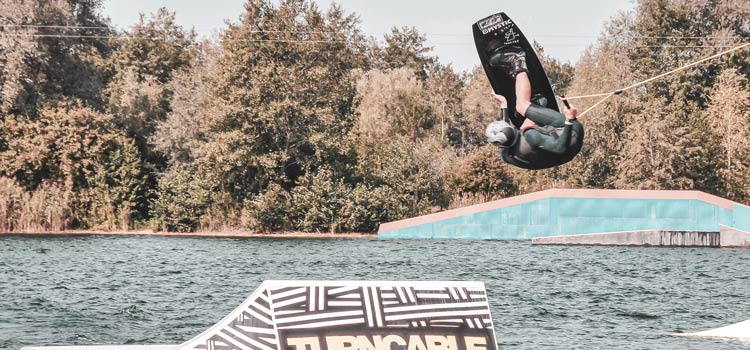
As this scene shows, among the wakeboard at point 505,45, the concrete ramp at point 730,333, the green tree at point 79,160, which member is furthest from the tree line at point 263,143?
the wakeboard at point 505,45

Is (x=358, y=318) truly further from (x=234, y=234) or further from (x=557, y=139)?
(x=234, y=234)

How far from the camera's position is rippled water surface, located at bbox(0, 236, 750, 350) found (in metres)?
29.6

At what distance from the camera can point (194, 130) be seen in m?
71.7

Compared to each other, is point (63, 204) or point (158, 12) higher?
point (158, 12)

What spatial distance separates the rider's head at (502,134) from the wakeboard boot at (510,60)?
547mm

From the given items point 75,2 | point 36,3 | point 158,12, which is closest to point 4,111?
point 36,3

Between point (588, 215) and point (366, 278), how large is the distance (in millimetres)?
23870

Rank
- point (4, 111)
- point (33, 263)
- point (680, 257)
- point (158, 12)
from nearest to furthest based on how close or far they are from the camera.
Answer: point (33, 263) < point (680, 257) < point (4, 111) < point (158, 12)

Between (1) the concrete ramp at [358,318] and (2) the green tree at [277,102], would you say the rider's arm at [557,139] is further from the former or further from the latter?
(2) the green tree at [277,102]

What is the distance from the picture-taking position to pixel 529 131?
34.2ft

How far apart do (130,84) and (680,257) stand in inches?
1658

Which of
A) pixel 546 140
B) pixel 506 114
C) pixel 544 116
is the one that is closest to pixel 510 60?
pixel 506 114

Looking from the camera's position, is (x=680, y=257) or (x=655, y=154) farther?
(x=655, y=154)

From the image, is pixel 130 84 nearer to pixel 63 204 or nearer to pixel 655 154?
pixel 63 204
